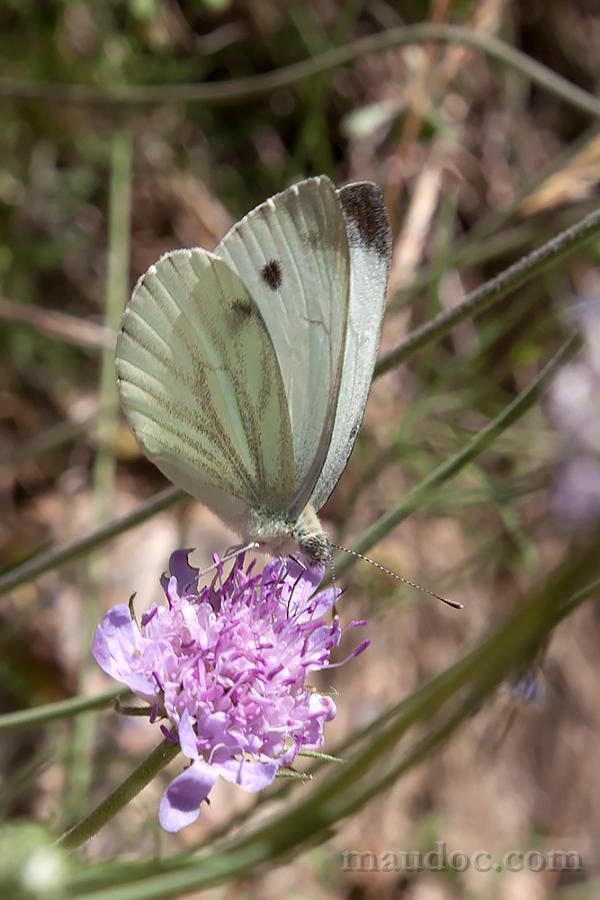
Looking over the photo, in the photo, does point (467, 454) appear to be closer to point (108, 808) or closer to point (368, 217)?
point (368, 217)

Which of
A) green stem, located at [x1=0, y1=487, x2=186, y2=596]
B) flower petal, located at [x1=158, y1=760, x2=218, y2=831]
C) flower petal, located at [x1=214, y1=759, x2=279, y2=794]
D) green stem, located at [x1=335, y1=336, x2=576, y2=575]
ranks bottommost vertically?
flower petal, located at [x1=214, y1=759, x2=279, y2=794]

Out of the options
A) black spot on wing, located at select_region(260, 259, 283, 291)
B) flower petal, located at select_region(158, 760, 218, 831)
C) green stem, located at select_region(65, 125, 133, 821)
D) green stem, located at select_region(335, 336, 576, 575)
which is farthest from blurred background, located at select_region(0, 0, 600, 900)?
flower petal, located at select_region(158, 760, 218, 831)

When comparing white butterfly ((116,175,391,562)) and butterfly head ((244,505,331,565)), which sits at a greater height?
white butterfly ((116,175,391,562))

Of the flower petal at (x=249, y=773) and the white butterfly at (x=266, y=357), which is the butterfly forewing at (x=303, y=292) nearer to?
the white butterfly at (x=266, y=357)

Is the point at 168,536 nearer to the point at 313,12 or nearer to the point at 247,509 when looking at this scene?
the point at 247,509

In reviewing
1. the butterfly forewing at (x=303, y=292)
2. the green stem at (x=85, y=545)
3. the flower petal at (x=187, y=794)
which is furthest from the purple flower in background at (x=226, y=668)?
the butterfly forewing at (x=303, y=292)

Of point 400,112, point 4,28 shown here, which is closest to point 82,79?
point 4,28

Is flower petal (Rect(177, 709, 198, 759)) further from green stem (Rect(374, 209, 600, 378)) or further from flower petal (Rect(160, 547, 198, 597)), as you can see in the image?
green stem (Rect(374, 209, 600, 378))
